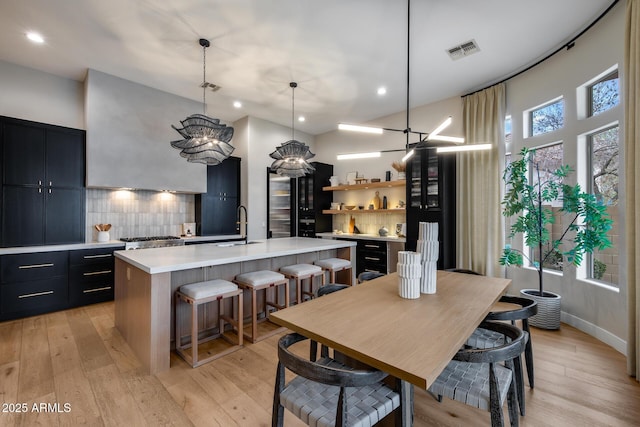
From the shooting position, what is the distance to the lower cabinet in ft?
11.1

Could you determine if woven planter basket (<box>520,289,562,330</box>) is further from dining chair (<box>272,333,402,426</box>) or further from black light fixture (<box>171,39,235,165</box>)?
black light fixture (<box>171,39,235,165</box>)

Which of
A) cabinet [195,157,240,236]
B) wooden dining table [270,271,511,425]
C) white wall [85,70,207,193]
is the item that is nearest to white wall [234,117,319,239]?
cabinet [195,157,240,236]

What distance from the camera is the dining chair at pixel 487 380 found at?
1.26 m

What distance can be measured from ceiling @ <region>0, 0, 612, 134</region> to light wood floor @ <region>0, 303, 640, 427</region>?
127 inches

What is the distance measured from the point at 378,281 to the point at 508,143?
10.9ft

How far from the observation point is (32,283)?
11.5ft

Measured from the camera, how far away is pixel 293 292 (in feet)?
12.6

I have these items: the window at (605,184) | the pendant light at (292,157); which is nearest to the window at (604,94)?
the window at (605,184)

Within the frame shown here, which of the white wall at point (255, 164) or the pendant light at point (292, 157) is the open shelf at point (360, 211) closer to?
the white wall at point (255, 164)

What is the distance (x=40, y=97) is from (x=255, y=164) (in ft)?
10.5

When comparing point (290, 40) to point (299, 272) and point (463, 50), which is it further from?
point (299, 272)

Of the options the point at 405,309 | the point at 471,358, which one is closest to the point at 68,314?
the point at 405,309

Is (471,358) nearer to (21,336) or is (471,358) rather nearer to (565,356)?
(565,356)

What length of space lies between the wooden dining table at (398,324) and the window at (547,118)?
2761 mm
